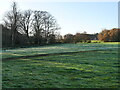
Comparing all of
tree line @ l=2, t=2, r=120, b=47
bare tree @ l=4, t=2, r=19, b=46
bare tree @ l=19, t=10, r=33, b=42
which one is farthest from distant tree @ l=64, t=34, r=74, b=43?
bare tree @ l=4, t=2, r=19, b=46

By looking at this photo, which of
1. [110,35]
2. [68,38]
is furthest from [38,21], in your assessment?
[110,35]

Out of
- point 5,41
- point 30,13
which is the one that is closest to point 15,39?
point 5,41

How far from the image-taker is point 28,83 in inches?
166

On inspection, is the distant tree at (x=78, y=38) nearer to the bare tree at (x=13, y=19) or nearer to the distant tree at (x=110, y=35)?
the distant tree at (x=110, y=35)

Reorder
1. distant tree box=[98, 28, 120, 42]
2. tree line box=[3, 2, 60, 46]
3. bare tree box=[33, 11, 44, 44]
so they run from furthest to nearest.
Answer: distant tree box=[98, 28, 120, 42]
bare tree box=[33, 11, 44, 44]
tree line box=[3, 2, 60, 46]

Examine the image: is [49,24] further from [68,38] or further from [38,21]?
[68,38]

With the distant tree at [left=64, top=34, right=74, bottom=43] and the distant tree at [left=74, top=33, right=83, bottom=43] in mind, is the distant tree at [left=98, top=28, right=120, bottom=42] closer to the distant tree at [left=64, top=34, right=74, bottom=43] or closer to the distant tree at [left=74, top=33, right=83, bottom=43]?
the distant tree at [left=74, top=33, right=83, bottom=43]

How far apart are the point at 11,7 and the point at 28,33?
317 inches

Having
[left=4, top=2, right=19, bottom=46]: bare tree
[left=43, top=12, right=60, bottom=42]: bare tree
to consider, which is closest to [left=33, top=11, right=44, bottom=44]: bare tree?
[left=43, top=12, right=60, bottom=42]: bare tree

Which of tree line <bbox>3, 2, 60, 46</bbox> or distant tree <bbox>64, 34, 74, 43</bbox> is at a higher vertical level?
tree line <bbox>3, 2, 60, 46</bbox>

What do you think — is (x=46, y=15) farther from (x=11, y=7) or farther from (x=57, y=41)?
(x=11, y=7)

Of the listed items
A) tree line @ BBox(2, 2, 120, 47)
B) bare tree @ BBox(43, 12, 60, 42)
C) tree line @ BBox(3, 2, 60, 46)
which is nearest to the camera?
tree line @ BBox(2, 2, 120, 47)

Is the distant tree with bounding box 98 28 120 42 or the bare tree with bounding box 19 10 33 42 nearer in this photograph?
the bare tree with bounding box 19 10 33 42

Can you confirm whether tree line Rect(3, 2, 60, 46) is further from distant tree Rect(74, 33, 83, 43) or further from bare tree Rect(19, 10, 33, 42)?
distant tree Rect(74, 33, 83, 43)
